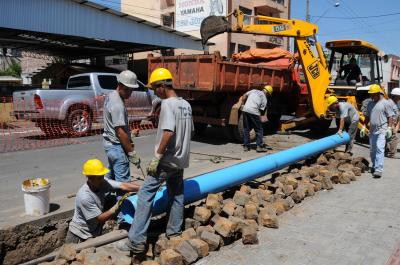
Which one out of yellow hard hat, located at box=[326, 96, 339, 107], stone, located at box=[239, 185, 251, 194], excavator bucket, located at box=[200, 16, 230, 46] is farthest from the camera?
excavator bucket, located at box=[200, 16, 230, 46]

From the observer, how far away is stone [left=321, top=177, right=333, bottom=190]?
7.00m

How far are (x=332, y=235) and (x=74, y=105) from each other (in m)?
9.00

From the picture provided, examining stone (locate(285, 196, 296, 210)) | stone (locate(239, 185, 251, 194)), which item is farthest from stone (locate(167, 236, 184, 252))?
stone (locate(285, 196, 296, 210))

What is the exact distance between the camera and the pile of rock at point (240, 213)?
4.24 m

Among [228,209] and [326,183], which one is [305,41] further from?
[228,209]

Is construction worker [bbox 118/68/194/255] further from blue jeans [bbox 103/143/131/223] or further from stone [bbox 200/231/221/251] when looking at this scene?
blue jeans [bbox 103/143/131/223]

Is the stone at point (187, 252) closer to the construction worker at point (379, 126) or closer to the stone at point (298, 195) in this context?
the stone at point (298, 195)

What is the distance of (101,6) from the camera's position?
68.5 feet

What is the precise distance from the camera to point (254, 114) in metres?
9.98

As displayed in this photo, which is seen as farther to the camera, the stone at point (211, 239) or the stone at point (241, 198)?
the stone at point (241, 198)

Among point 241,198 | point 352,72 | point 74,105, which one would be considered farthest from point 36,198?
point 352,72

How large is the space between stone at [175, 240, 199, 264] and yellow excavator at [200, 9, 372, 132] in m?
7.69

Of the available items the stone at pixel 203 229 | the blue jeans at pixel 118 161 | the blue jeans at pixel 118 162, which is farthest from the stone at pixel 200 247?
the blue jeans at pixel 118 161

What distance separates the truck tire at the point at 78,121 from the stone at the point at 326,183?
7630mm
